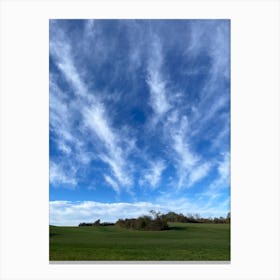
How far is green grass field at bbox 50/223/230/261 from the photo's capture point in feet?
16.3

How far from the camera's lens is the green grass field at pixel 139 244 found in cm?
498

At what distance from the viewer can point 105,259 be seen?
4.97 m

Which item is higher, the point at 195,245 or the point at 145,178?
the point at 145,178

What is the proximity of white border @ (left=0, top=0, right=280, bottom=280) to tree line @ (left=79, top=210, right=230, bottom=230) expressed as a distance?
15.0 inches
